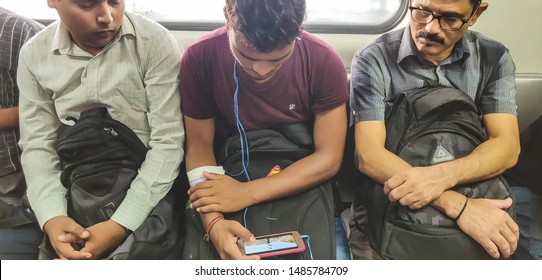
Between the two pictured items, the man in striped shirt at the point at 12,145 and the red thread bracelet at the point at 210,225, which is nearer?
the red thread bracelet at the point at 210,225

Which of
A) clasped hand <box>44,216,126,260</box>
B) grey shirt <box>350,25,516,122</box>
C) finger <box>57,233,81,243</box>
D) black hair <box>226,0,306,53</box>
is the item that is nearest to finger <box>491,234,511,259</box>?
grey shirt <box>350,25,516,122</box>

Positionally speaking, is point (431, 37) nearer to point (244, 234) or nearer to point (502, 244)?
point (502, 244)

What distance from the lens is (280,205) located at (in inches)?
46.3

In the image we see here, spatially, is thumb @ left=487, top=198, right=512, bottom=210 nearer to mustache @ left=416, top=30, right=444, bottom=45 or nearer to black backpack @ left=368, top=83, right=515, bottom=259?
black backpack @ left=368, top=83, right=515, bottom=259

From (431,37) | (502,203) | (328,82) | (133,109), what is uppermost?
(431,37)

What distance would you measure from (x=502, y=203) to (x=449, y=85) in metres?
0.35

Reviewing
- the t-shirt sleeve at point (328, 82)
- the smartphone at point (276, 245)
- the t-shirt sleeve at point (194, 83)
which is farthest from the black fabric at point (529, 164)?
the t-shirt sleeve at point (194, 83)

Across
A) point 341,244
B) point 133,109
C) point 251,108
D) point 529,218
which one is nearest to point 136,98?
point 133,109

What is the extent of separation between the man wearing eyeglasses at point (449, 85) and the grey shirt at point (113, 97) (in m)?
0.52

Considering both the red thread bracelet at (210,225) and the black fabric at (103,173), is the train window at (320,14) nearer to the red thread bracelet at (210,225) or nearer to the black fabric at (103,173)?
the black fabric at (103,173)

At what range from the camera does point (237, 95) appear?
120 centimetres

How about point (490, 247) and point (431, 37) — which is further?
point (431, 37)

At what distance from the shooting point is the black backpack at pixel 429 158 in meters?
1.09

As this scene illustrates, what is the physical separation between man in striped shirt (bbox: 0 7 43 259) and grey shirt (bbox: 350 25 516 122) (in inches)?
37.1
